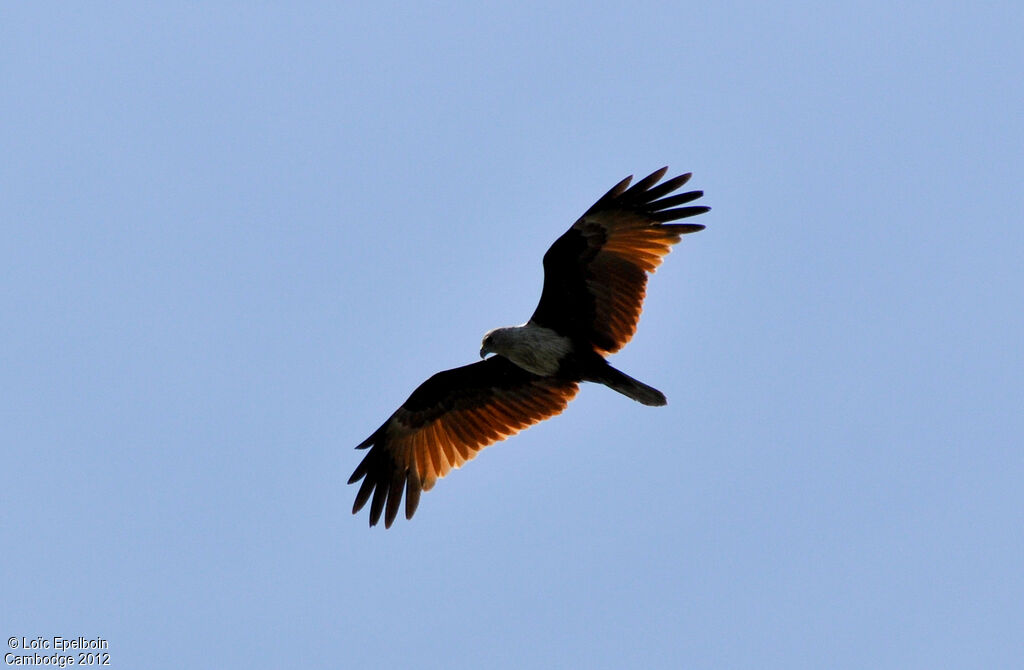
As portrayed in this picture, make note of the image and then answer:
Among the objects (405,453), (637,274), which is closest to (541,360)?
(637,274)

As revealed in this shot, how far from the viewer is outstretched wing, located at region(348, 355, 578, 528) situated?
14.2m

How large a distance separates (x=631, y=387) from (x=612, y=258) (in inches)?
61.4

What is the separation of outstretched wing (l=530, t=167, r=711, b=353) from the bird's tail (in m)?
0.43

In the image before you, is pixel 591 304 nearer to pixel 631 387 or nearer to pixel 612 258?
pixel 612 258

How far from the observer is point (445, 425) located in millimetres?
→ 14602

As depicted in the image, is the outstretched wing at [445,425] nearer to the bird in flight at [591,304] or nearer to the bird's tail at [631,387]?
the bird in flight at [591,304]

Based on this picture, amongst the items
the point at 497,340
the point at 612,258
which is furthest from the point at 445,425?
the point at 612,258

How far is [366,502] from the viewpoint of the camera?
14445 millimetres

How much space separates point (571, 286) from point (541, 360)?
950mm

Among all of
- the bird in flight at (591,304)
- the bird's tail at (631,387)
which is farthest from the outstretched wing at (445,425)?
the bird's tail at (631,387)

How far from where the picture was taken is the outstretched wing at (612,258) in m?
12.9

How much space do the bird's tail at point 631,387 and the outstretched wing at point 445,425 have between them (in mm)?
1224

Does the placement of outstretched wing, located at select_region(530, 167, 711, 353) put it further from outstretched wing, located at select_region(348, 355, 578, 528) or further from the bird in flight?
outstretched wing, located at select_region(348, 355, 578, 528)

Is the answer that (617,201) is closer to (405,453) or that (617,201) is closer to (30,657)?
(405,453)
